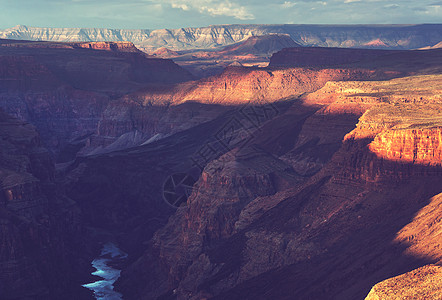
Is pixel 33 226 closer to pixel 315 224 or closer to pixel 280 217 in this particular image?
pixel 280 217

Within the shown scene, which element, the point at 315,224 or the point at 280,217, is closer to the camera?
the point at 315,224

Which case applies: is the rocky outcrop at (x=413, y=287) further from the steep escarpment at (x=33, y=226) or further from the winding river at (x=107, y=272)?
the winding river at (x=107, y=272)

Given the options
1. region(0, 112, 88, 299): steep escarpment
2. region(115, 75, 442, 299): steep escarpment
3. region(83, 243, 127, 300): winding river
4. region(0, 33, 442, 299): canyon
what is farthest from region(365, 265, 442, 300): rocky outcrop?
region(83, 243, 127, 300): winding river

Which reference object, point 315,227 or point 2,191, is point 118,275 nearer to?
point 2,191

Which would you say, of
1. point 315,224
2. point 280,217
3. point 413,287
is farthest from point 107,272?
point 413,287

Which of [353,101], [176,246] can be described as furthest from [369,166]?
[353,101]

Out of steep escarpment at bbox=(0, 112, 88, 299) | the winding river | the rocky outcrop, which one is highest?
the rocky outcrop

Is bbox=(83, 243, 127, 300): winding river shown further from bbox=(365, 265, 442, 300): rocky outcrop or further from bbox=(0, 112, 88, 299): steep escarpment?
bbox=(365, 265, 442, 300): rocky outcrop
